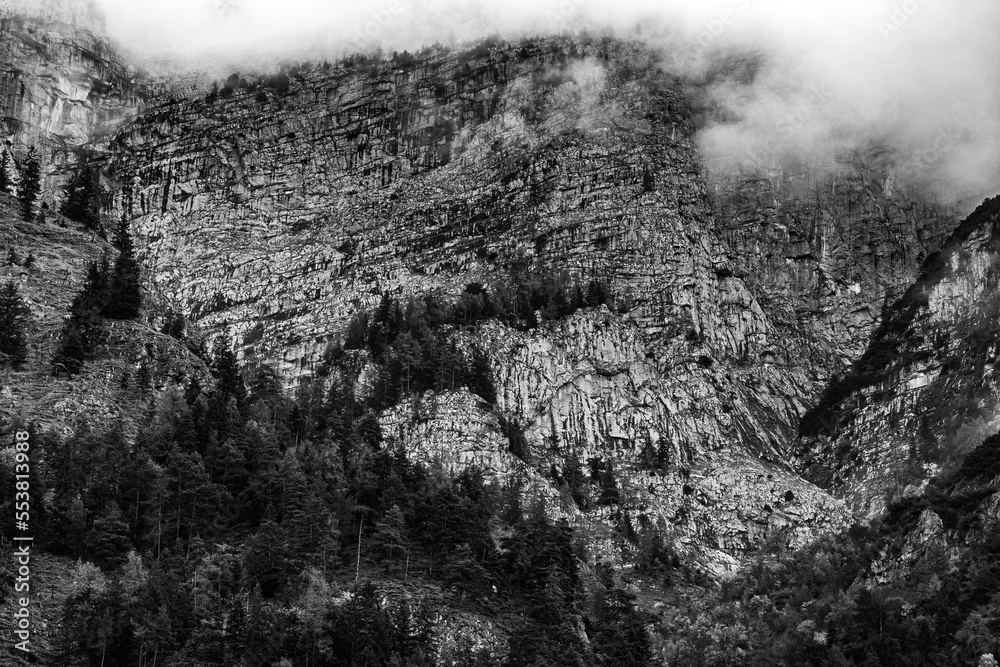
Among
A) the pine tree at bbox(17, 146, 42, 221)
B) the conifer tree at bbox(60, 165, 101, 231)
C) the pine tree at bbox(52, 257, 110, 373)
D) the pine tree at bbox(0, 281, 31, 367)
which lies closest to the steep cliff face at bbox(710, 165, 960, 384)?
the pine tree at bbox(52, 257, 110, 373)

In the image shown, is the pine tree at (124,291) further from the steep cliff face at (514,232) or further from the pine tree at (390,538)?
the pine tree at (390,538)

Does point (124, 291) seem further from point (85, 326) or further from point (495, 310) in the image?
point (495, 310)

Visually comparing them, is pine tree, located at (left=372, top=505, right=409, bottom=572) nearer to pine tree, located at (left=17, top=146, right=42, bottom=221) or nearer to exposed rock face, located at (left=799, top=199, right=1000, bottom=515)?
exposed rock face, located at (left=799, top=199, right=1000, bottom=515)

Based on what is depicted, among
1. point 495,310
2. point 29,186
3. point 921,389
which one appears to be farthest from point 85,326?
point 921,389

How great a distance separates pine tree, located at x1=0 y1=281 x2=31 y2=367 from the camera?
125 m

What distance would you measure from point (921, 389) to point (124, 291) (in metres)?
85.4

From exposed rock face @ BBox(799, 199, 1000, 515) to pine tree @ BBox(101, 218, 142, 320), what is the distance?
7376 centimetres

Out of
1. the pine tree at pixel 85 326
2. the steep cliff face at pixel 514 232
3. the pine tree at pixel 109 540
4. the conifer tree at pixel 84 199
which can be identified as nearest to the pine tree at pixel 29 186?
the conifer tree at pixel 84 199

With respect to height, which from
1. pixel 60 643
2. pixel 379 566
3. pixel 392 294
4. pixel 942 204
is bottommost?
pixel 60 643

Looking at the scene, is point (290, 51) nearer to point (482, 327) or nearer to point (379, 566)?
point (482, 327)

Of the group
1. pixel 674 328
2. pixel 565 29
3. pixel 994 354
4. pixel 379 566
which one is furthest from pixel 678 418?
pixel 565 29

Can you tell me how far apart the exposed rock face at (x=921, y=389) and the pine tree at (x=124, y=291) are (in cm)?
7376

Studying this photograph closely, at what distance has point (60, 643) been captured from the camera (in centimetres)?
8906

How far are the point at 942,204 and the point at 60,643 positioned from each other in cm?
12035
